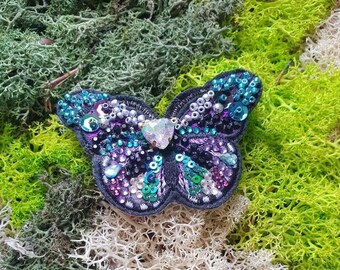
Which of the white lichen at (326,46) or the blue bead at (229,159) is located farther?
the white lichen at (326,46)

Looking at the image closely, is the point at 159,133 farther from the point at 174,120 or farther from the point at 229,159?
the point at 229,159

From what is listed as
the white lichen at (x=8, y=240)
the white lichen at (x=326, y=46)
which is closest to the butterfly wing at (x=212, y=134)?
the white lichen at (x=326, y=46)

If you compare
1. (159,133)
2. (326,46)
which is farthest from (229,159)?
(326,46)

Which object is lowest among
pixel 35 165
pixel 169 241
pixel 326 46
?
pixel 169 241

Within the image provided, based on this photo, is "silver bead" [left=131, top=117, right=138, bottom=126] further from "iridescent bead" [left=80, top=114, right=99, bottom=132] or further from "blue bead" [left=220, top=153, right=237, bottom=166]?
"blue bead" [left=220, top=153, right=237, bottom=166]

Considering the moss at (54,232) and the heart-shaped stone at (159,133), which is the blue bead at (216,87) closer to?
the heart-shaped stone at (159,133)

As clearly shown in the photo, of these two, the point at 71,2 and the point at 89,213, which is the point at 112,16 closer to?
the point at 71,2

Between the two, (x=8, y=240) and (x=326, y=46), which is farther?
(x=326, y=46)

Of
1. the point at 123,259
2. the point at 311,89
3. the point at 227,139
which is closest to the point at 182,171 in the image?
the point at 227,139
